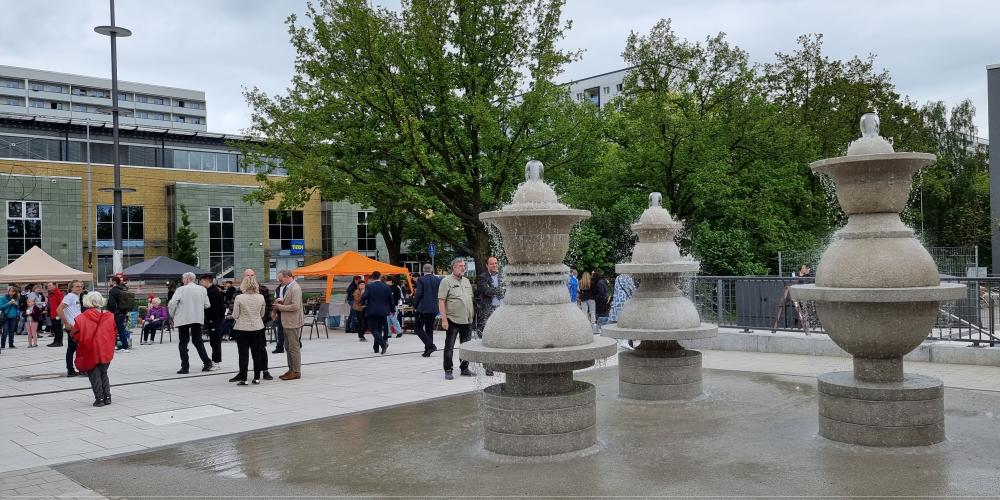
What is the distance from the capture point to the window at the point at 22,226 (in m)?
49.3

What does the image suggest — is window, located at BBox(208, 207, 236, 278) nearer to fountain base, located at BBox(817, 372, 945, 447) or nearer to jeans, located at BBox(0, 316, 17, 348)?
jeans, located at BBox(0, 316, 17, 348)

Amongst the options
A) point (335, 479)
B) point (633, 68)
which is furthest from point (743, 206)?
point (335, 479)

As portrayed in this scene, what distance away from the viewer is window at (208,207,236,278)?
57031mm

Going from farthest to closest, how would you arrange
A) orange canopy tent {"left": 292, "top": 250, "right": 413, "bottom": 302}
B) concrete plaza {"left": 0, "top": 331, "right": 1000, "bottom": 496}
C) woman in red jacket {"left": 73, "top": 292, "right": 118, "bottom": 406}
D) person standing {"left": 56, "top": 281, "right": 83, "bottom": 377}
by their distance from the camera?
orange canopy tent {"left": 292, "top": 250, "right": 413, "bottom": 302} < person standing {"left": 56, "top": 281, "right": 83, "bottom": 377} < woman in red jacket {"left": 73, "top": 292, "right": 118, "bottom": 406} < concrete plaza {"left": 0, "top": 331, "right": 1000, "bottom": 496}

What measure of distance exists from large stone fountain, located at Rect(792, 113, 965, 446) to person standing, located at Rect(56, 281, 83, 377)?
1220cm

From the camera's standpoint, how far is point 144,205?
183 ft

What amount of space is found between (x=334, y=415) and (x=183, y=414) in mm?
2042

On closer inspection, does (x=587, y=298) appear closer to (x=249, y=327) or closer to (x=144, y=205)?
(x=249, y=327)

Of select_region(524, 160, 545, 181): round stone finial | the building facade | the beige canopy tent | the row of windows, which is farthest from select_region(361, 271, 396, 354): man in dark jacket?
the row of windows

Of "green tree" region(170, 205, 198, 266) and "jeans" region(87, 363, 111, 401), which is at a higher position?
"green tree" region(170, 205, 198, 266)

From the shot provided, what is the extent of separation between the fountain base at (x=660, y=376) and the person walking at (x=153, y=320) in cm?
1574

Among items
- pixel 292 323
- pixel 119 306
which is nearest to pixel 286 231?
pixel 119 306

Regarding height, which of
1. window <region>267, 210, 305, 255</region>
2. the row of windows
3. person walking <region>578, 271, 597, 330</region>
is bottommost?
person walking <region>578, 271, 597, 330</region>

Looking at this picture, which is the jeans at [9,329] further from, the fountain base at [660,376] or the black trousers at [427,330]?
the fountain base at [660,376]
